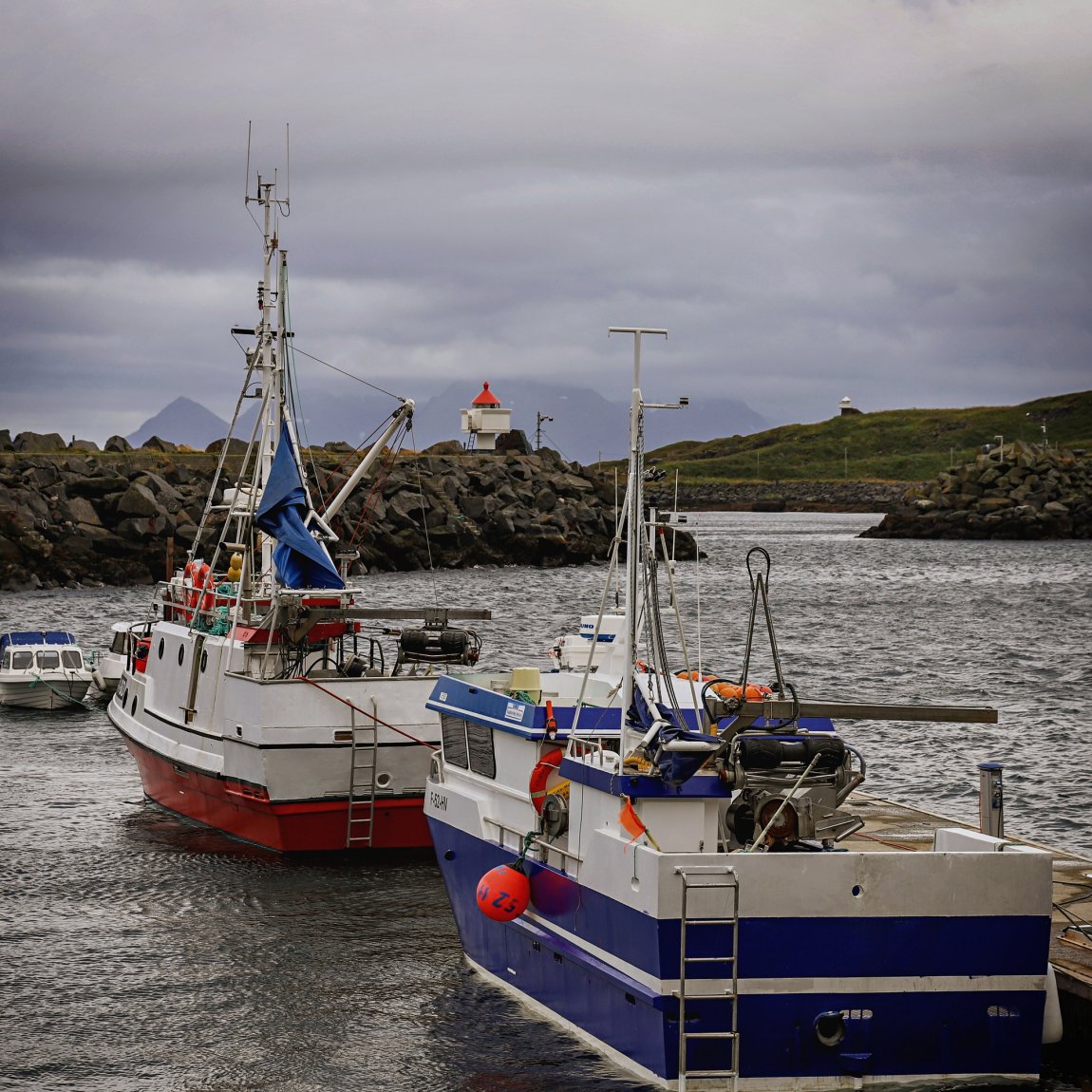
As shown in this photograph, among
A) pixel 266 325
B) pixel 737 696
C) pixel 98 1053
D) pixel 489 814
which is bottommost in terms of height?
pixel 98 1053

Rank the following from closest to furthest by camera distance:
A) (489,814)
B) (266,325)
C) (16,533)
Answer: (489,814) → (266,325) → (16,533)

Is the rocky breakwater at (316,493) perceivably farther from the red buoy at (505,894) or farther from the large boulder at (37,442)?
the red buoy at (505,894)

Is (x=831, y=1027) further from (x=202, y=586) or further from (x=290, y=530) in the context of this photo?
(x=202, y=586)

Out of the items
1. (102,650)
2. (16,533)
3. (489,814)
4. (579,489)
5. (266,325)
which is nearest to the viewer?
(489,814)

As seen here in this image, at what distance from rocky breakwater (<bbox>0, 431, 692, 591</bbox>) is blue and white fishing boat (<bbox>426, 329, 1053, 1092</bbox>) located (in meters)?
52.8

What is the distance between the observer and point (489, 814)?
17.0 meters

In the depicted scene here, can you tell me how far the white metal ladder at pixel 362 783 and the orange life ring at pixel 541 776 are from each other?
23.1 ft

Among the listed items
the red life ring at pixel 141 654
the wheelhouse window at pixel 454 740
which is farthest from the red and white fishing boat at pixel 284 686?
the wheelhouse window at pixel 454 740

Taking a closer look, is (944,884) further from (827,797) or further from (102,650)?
(102,650)

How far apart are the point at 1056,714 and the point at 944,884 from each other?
1169 inches

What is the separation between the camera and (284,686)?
22.3 m

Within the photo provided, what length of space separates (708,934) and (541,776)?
135 inches

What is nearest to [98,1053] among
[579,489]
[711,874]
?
[711,874]

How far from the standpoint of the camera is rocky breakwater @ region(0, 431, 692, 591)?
82.4 metres
